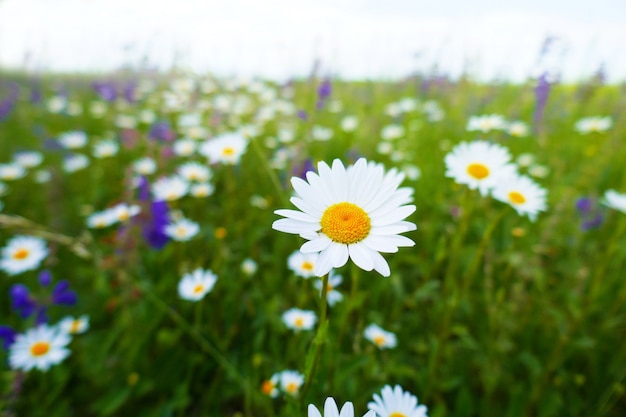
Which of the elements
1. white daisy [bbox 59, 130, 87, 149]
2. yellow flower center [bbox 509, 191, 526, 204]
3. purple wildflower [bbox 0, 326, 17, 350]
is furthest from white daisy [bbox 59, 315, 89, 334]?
white daisy [bbox 59, 130, 87, 149]

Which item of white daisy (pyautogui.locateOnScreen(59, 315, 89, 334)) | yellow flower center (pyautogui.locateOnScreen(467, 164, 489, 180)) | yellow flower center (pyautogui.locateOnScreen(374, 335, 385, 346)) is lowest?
white daisy (pyautogui.locateOnScreen(59, 315, 89, 334))

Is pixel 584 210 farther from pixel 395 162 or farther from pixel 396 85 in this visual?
pixel 396 85

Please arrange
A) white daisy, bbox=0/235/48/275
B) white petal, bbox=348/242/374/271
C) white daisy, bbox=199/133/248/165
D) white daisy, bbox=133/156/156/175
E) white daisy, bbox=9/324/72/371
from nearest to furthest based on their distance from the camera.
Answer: white petal, bbox=348/242/374/271
white daisy, bbox=9/324/72/371
white daisy, bbox=0/235/48/275
white daisy, bbox=199/133/248/165
white daisy, bbox=133/156/156/175

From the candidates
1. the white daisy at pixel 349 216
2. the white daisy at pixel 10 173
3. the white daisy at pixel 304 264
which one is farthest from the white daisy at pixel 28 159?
the white daisy at pixel 349 216

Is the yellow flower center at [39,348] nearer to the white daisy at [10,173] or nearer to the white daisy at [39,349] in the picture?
the white daisy at [39,349]

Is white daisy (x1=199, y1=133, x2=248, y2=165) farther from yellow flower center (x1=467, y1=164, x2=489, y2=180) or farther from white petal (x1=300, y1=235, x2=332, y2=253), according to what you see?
white petal (x1=300, y1=235, x2=332, y2=253)

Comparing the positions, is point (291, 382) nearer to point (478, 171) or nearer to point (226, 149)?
point (478, 171)

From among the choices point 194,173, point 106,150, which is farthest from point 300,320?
point 106,150
